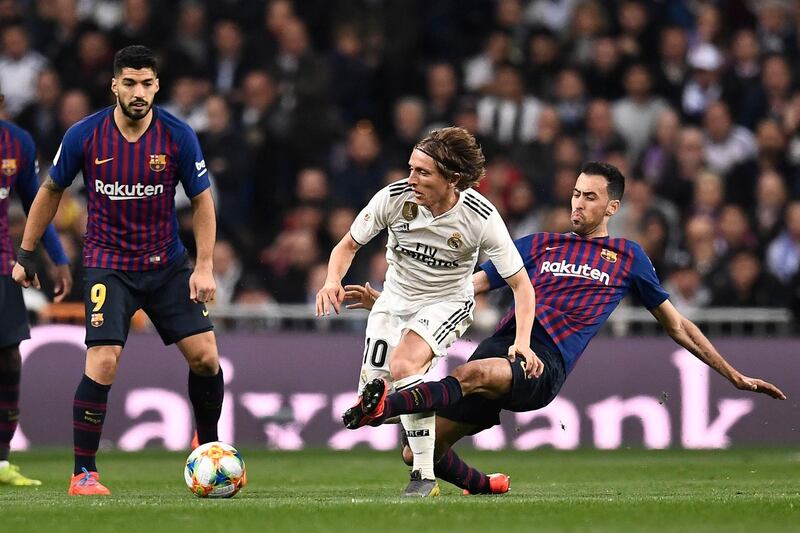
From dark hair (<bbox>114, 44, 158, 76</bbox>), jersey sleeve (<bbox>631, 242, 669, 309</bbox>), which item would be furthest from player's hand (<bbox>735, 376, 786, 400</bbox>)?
dark hair (<bbox>114, 44, 158, 76</bbox>)

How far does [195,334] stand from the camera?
9242 mm

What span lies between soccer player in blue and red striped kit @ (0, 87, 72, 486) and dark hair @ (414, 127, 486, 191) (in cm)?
275

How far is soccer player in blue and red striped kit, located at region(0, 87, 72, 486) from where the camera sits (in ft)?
32.7

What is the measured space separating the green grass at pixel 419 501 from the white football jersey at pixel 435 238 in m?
1.18

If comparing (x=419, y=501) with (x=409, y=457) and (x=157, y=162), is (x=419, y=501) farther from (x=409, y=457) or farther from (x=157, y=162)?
(x=157, y=162)

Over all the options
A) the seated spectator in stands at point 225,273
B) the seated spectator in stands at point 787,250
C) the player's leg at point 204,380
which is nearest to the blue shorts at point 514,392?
the player's leg at point 204,380

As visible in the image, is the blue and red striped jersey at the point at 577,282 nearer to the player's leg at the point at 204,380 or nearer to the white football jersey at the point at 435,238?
the white football jersey at the point at 435,238

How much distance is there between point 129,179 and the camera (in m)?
9.00

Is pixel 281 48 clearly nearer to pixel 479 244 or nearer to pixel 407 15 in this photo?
pixel 407 15

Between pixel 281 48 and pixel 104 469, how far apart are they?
6.38m

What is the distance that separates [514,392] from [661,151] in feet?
26.7

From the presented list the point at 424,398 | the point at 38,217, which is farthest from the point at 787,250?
the point at 38,217

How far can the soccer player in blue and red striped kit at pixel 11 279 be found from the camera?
995 cm

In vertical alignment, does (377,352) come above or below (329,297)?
below
